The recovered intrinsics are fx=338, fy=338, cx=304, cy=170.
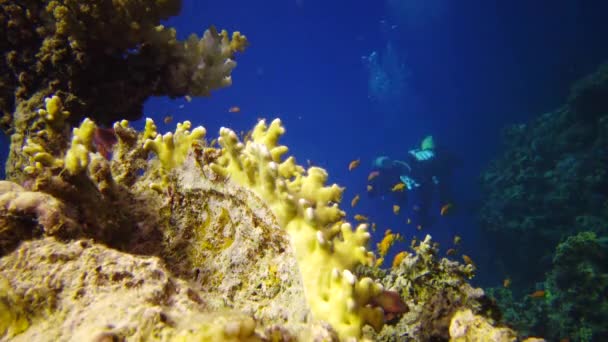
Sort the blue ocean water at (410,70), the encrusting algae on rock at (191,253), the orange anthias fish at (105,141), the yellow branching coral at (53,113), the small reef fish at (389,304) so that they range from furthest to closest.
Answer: the blue ocean water at (410,70) < the orange anthias fish at (105,141) < the yellow branching coral at (53,113) < the small reef fish at (389,304) < the encrusting algae on rock at (191,253)

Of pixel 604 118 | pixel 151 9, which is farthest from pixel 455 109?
pixel 151 9

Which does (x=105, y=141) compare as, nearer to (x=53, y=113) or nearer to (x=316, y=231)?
(x=53, y=113)

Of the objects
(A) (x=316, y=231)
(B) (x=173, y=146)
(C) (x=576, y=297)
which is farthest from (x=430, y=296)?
(C) (x=576, y=297)

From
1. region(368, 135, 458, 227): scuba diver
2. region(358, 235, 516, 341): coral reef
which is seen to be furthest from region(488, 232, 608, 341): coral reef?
region(368, 135, 458, 227): scuba diver

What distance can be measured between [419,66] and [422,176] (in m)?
A: 80.7

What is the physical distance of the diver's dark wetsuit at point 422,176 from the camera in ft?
70.1

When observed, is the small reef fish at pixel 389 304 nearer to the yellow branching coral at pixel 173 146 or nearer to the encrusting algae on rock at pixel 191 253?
the encrusting algae on rock at pixel 191 253

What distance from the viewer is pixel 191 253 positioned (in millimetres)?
2158

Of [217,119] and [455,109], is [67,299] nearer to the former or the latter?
[217,119]

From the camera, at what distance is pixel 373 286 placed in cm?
166

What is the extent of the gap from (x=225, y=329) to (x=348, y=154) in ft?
396

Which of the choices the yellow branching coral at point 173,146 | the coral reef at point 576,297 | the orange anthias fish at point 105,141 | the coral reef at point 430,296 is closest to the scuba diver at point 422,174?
the coral reef at point 576,297

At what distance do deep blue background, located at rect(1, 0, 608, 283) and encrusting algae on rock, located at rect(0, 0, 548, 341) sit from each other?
20.9 metres

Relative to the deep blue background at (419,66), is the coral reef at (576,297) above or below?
below
